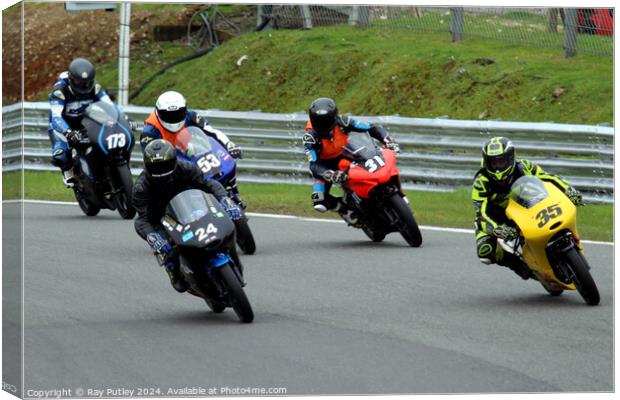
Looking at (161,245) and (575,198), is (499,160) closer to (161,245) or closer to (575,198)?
(575,198)

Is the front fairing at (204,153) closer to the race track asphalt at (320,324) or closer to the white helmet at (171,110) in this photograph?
the white helmet at (171,110)

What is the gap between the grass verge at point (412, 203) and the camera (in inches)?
658

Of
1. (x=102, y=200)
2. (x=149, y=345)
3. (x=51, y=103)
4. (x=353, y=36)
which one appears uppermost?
(x=353, y=36)

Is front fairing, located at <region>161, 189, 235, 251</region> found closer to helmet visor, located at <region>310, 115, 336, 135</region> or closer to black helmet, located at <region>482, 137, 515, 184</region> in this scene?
black helmet, located at <region>482, 137, 515, 184</region>

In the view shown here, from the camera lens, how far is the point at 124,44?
1267 cm

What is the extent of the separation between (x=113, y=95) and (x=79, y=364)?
774 centimetres

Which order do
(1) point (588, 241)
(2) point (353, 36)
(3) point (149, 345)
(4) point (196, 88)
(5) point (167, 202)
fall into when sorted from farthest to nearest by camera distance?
(1) point (588, 241), (4) point (196, 88), (2) point (353, 36), (5) point (167, 202), (3) point (149, 345)

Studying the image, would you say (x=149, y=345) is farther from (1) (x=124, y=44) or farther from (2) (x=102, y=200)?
(2) (x=102, y=200)

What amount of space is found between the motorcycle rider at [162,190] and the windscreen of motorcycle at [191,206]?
18 centimetres

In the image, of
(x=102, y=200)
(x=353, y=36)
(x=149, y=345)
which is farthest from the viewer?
(x=102, y=200)

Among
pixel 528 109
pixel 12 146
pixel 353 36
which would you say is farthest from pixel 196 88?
pixel 12 146

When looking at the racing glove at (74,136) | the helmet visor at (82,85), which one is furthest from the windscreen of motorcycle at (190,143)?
the racing glove at (74,136)

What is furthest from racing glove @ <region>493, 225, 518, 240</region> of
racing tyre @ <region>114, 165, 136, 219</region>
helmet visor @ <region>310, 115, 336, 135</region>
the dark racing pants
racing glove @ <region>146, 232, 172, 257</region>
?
racing tyre @ <region>114, 165, 136, 219</region>

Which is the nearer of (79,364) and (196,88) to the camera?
(79,364)
